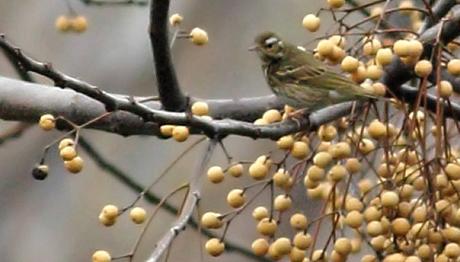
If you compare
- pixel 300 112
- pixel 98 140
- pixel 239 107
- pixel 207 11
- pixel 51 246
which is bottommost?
pixel 51 246

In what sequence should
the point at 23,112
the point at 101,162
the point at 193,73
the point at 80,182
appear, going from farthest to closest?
the point at 80,182, the point at 193,73, the point at 101,162, the point at 23,112

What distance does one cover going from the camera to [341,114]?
1.98 m

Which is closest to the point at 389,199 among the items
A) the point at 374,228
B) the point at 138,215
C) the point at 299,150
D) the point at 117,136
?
the point at 374,228

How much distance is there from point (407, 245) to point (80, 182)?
11.4 feet

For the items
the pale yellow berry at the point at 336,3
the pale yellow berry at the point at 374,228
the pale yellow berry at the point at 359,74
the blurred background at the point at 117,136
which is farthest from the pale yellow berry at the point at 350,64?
the blurred background at the point at 117,136

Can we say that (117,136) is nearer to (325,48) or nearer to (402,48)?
(325,48)

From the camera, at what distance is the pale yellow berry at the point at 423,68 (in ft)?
5.96

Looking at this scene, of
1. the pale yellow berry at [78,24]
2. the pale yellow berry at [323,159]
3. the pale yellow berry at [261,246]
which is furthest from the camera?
the pale yellow berry at [78,24]

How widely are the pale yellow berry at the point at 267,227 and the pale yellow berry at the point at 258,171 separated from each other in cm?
9

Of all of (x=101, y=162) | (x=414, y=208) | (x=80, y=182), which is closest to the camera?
(x=414, y=208)

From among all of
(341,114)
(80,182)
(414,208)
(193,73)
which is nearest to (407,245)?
(414,208)

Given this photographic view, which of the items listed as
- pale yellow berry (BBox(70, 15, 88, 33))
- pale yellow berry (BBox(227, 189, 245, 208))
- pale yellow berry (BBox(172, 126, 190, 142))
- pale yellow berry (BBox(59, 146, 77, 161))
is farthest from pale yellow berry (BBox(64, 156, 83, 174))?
pale yellow berry (BBox(70, 15, 88, 33))

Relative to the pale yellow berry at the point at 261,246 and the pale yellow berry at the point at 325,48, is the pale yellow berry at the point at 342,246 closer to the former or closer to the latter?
the pale yellow berry at the point at 261,246

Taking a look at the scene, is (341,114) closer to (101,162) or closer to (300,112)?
(300,112)
